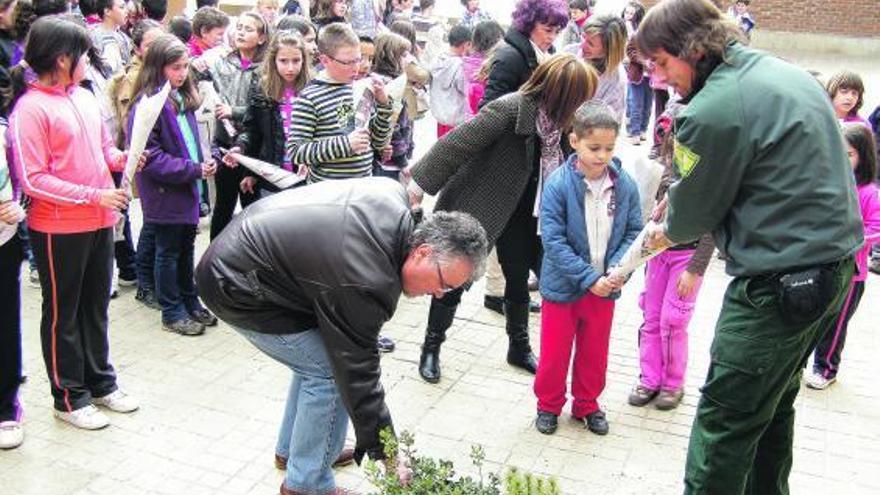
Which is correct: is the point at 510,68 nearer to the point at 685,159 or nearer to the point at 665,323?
the point at 665,323

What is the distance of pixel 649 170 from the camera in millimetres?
4434

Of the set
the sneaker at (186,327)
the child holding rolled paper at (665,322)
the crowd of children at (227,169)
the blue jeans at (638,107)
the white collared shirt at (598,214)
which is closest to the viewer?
the crowd of children at (227,169)

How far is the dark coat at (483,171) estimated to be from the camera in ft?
14.8

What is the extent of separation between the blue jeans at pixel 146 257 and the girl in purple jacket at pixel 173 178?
6 centimetres

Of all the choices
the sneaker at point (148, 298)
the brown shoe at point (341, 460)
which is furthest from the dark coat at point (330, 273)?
the sneaker at point (148, 298)

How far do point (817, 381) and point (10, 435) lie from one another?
13.9 feet

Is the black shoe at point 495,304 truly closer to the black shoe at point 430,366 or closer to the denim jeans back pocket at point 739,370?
the black shoe at point 430,366

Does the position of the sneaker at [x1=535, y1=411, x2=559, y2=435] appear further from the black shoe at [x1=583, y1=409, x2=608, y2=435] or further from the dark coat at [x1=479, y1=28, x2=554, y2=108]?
the dark coat at [x1=479, y1=28, x2=554, y2=108]

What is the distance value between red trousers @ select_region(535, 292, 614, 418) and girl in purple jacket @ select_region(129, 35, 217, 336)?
7.37 ft

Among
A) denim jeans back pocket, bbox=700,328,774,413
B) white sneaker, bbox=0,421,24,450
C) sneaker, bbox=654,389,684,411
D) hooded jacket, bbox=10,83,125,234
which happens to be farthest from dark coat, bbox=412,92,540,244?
white sneaker, bbox=0,421,24,450

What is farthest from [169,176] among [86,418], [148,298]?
[86,418]

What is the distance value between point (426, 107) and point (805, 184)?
5.07 m

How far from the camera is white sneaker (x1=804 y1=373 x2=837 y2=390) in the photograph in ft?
16.2

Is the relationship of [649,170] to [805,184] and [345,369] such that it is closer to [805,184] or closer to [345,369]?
[805,184]
